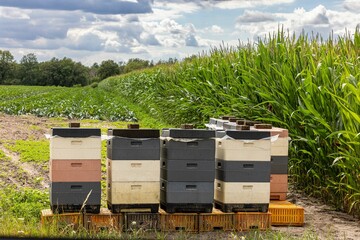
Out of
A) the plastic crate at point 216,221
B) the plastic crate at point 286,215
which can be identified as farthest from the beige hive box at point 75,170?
the plastic crate at point 286,215

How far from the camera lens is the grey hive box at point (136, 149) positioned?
688 cm

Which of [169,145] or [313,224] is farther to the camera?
[313,224]

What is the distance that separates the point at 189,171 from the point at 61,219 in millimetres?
1404

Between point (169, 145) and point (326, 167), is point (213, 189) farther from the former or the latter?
point (326, 167)

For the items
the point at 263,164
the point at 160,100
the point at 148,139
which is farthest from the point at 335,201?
the point at 160,100

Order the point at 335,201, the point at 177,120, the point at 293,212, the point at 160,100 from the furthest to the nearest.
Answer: the point at 160,100
the point at 177,120
the point at 335,201
the point at 293,212

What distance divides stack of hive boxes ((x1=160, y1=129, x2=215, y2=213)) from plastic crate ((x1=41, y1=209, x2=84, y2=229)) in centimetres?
A: 93

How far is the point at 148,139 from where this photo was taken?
688cm

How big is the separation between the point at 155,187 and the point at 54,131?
1.19 meters

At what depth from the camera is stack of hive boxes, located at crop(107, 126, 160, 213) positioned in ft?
22.6

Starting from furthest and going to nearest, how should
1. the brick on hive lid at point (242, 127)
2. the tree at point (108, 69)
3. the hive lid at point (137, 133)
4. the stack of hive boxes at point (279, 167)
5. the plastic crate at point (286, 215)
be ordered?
1. the tree at point (108, 69)
2. the stack of hive boxes at point (279, 167)
3. the plastic crate at point (286, 215)
4. the brick on hive lid at point (242, 127)
5. the hive lid at point (137, 133)

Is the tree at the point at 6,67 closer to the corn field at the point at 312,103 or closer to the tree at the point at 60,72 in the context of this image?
the tree at the point at 60,72

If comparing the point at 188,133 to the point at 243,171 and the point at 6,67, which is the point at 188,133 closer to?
the point at 243,171

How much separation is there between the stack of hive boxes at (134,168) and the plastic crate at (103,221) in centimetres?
9
